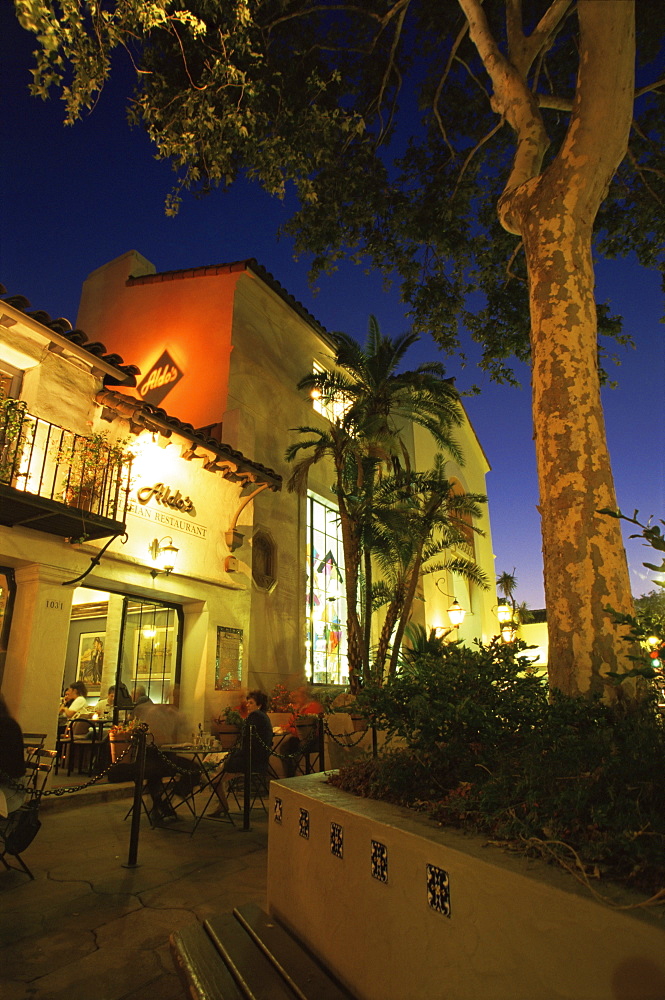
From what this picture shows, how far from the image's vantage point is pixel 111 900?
14.4 ft

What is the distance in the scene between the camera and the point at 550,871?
1.89 metres

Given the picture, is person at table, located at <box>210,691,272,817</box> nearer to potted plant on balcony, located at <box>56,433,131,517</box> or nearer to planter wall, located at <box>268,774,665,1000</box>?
planter wall, located at <box>268,774,665,1000</box>

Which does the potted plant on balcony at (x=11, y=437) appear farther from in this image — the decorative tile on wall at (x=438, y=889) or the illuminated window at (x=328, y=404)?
the illuminated window at (x=328, y=404)

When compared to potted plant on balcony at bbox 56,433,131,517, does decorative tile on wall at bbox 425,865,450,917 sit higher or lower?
lower

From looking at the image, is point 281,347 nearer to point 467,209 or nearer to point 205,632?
point 467,209

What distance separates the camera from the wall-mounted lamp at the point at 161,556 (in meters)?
10.5

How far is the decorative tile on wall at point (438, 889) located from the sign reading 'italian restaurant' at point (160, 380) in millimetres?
13328

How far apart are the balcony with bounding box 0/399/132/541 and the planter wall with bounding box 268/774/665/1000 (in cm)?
610

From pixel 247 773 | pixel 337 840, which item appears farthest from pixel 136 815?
pixel 337 840

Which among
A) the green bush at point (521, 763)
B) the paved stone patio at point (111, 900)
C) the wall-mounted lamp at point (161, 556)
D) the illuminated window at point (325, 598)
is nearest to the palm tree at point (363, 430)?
the illuminated window at point (325, 598)

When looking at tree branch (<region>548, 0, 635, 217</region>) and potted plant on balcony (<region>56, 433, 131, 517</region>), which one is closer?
tree branch (<region>548, 0, 635, 217</region>)

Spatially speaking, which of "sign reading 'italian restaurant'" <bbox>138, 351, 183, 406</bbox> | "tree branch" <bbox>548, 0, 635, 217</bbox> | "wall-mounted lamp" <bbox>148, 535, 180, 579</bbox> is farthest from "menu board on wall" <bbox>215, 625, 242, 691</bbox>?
"tree branch" <bbox>548, 0, 635, 217</bbox>

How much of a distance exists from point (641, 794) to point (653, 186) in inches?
400

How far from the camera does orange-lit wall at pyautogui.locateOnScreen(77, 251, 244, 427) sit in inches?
541
